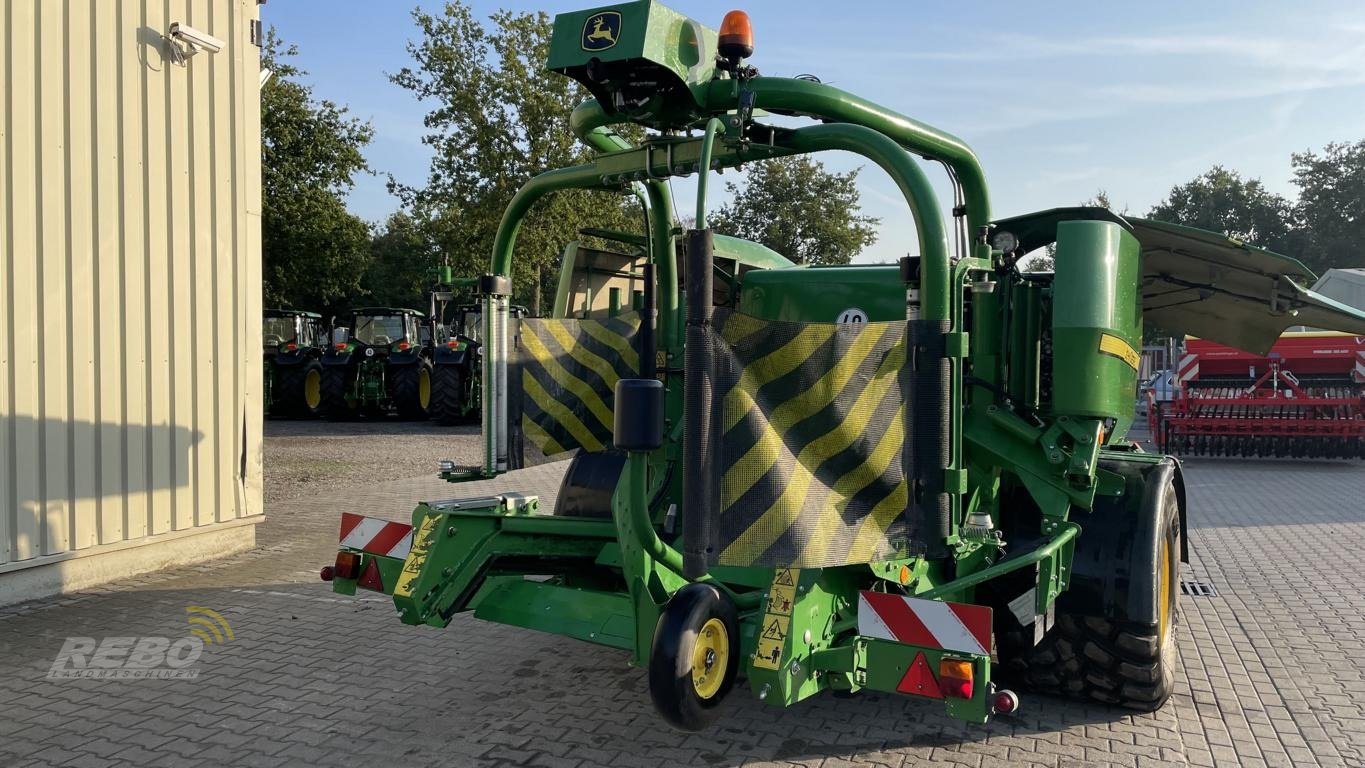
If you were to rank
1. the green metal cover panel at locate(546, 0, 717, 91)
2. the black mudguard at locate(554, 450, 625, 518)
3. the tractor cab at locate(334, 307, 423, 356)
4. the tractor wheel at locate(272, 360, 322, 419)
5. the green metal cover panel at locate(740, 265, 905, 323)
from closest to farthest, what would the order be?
the green metal cover panel at locate(546, 0, 717, 91), the green metal cover panel at locate(740, 265, 905, 323), the black mudguard at locate(554, 450, 625, 518), the tractor wheel at locate(272, 360, 322, 419), the tractor cab at locate(334, 307, 423, 356)

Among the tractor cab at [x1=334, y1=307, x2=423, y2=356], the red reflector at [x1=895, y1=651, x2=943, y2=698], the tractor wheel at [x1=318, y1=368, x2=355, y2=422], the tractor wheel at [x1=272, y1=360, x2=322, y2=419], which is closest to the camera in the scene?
the red reflector at [x1=895, y1=651, x2=943, y2=698]

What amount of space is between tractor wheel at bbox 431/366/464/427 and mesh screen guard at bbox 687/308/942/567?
598 inches

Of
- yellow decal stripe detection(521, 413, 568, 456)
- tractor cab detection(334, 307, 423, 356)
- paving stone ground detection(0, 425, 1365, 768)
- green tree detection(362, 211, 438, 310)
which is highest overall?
green tree detection(362, 211, 438, 310)

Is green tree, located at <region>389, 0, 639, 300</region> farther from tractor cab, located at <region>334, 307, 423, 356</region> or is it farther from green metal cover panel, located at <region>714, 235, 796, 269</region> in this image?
green metal cover panel, located at <region>714, 235, 796, 269</region>

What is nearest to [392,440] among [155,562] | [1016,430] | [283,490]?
[283,490]

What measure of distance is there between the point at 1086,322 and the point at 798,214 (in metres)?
23.8

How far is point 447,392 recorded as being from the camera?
1767 cm

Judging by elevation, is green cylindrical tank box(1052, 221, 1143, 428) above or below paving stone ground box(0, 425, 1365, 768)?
above

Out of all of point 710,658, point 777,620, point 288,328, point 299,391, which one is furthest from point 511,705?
point 288,328

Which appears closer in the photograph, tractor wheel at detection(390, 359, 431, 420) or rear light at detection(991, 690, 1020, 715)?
rear light at detection(991, 690, 1020, 715)

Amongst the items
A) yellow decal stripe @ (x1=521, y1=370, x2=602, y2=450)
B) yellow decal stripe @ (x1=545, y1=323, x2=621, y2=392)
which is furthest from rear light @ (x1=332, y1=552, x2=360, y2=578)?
yellow decal stripe @ (x1=545, y1=323, x2=621, y2=392)

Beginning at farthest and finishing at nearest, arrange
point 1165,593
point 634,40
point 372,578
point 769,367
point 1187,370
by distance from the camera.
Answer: point 1187,370 < point 1165,593 < point 372,578 < point 634,40 < point 769,367

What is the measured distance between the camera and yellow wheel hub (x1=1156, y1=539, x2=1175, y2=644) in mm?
4140

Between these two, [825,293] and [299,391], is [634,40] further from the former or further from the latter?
[299,391]
